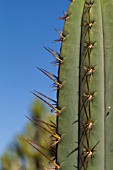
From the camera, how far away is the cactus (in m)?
1.69

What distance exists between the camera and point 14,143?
407 inches

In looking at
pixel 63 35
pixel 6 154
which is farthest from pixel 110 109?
pixel 6 154

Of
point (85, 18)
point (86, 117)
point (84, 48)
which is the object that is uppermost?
point (85, 18)

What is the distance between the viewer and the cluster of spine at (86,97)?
1.69 meters

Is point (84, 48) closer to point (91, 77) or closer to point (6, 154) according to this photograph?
point (91, 77)

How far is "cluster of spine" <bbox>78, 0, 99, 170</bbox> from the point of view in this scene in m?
1.69

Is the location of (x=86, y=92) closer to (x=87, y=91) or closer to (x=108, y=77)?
(x=87, y=91)

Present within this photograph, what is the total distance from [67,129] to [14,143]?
873cm

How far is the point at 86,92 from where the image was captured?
1.76 m

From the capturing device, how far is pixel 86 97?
1.75 metres

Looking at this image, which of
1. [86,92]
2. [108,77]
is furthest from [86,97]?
[108,77]

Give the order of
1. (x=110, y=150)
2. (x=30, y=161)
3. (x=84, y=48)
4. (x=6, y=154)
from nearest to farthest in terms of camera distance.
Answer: (x=110, y=150), (x=84, y=48), (x=30, y=161), (x=6, y=154)

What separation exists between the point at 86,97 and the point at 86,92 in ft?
0.08

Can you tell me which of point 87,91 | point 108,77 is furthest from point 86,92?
point 108,77
